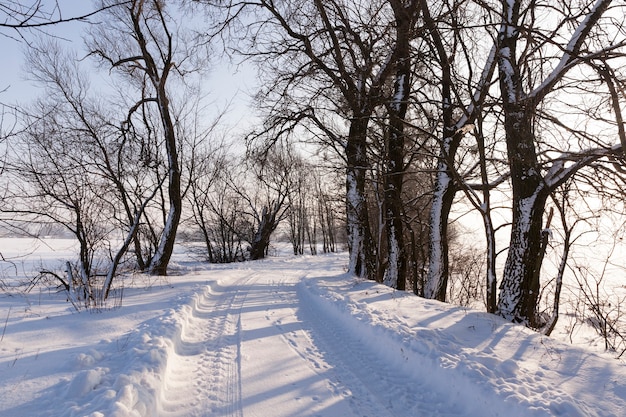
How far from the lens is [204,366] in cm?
461

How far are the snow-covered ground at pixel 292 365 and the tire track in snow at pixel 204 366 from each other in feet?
0.06

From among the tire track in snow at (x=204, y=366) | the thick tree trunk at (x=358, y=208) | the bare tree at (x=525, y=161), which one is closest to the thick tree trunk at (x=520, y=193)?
the bare tree at (x=525, y=161)

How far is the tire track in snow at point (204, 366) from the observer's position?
11.8 feet

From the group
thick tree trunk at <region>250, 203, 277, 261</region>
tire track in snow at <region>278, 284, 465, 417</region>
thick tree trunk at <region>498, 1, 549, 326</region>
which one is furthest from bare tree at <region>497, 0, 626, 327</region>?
thick tree trunk at <region>250, 203, 277, 261</region>

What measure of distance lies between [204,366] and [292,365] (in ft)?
3.57

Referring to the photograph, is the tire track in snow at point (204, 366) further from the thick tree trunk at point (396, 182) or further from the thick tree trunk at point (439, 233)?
the thick tree trunk at point (396, 182)

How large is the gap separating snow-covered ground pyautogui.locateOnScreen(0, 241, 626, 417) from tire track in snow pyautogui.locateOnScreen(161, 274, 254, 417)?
19 mm

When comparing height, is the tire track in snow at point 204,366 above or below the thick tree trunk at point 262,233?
below

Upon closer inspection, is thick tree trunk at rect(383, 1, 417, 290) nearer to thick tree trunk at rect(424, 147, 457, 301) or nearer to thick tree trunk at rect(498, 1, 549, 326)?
thick tree trunk at rect(424, 147, 457, 301)

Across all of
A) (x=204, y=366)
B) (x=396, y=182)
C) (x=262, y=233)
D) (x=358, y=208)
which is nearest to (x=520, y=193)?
(x=396, y=182)

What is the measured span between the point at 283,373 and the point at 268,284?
796 cm

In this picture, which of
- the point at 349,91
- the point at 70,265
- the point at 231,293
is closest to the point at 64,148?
the point at 70,265

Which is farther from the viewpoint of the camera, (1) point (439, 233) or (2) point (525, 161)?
(1) point (439, 233)

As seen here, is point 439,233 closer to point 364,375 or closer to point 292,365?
point 364,375
